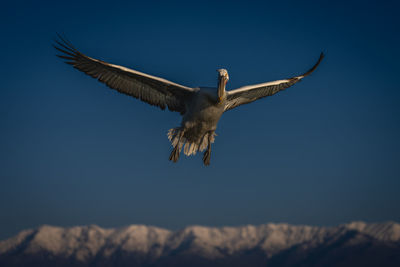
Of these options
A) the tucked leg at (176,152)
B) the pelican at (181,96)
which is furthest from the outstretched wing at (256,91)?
the tucked leg at (176,152)

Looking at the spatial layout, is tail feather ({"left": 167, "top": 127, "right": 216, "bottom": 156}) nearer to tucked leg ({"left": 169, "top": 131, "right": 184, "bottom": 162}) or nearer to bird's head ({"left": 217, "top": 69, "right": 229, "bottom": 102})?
tucked leg ({"left": 169, "top": 131, "right": 184, "bottom": 162})

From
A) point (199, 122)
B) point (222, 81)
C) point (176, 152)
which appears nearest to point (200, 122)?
point (199, 122)

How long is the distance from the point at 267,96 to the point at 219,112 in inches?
139

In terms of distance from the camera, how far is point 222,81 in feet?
47.1

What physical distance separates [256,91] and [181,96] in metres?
2.93

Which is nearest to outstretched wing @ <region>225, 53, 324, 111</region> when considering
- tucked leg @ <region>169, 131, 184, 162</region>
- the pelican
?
the pelican

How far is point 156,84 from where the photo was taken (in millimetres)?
15945

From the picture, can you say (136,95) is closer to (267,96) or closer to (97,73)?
(97,73)

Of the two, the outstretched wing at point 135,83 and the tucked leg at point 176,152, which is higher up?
the outstretched wing at point 135,83

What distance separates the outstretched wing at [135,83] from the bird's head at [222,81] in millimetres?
1474

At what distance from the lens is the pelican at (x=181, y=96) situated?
15.0 metres

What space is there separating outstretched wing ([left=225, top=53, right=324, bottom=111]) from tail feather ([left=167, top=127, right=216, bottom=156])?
1385 millimetres

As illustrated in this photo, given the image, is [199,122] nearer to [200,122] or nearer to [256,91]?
[200,122]

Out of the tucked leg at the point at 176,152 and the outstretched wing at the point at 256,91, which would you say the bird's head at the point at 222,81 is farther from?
the tucked leg at the point at 176,152
